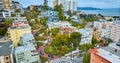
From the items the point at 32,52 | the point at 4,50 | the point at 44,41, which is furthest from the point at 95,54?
the point at 44,41

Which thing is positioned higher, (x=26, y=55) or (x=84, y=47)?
(x=26, y=55)

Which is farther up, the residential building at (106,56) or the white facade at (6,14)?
the white facade at (6,14)

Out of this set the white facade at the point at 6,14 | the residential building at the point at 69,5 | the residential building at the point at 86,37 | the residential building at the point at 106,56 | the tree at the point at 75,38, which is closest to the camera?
the residential building at the point at 106,56

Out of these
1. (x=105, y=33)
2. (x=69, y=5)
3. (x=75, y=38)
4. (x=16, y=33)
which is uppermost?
(x=69, y=5)

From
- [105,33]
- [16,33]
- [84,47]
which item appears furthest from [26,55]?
[105,33]

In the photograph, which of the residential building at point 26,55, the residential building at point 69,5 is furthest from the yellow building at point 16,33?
the residential building at point 69,5

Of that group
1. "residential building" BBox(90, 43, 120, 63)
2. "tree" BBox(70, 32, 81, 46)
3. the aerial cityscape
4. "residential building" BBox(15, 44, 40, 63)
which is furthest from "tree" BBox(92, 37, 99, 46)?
"residential building" BBox(15, 44, 40, 63)

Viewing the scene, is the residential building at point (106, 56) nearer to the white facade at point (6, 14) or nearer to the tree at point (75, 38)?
the tree at point (75, 38)

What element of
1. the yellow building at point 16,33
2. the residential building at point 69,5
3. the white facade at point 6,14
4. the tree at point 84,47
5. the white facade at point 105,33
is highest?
the residential building at point 69,5

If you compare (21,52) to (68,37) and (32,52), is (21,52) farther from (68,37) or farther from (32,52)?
(68,37)

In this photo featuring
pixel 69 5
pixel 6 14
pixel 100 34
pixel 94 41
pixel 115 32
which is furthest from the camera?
pixel 69 5

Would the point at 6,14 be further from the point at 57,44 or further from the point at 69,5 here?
the point at 69,5
